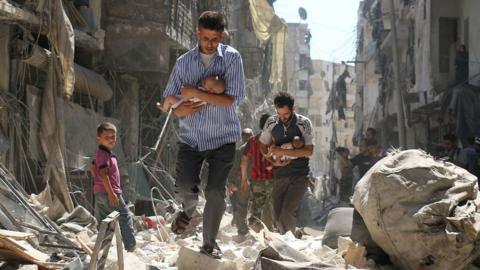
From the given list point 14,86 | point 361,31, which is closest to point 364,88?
point 361,31

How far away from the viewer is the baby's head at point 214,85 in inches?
182

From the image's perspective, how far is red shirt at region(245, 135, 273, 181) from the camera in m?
8.33

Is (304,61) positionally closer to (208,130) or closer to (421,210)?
(208,130)

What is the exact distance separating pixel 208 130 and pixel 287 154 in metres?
2.31

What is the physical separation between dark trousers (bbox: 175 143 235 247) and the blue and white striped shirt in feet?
0.20

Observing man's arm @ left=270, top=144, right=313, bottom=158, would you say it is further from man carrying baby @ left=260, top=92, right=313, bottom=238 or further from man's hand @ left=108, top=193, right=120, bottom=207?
man's hand @ left=108, top=193, right=120, bottom=207

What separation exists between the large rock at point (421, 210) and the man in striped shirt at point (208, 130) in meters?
1.04

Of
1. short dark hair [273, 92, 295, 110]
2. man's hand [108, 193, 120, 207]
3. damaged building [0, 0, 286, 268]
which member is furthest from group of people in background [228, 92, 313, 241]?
damaged building [0, 0, 286, 268]

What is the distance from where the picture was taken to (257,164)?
27.5 feet

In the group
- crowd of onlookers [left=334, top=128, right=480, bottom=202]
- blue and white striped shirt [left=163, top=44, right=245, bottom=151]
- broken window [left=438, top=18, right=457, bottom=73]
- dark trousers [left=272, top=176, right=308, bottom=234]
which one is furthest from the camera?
broken window [left=438, top=18, right=457, bottom=73]

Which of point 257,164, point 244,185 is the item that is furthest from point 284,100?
point 244,185

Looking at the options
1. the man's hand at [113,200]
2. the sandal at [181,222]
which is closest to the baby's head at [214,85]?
the sandal at [181,222]

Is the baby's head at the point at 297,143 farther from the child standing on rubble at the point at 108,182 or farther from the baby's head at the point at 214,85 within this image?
the baby's head at the point at 214,85

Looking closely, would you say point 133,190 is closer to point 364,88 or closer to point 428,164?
point 428,164
